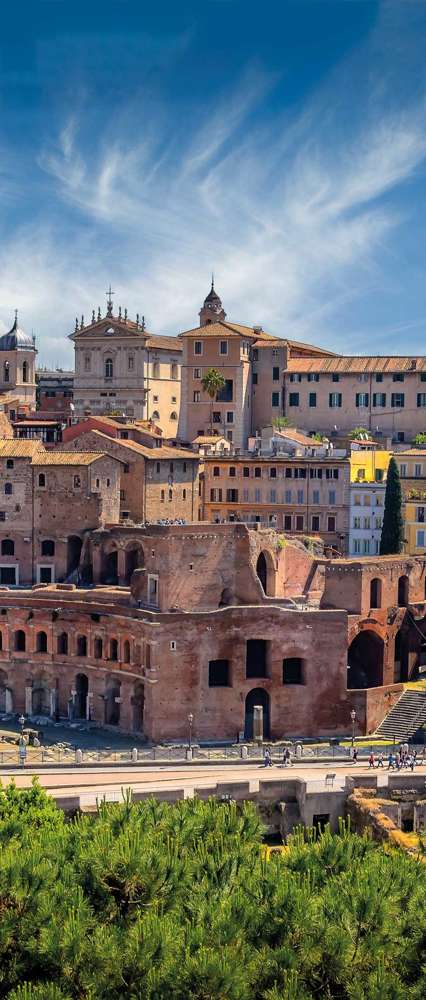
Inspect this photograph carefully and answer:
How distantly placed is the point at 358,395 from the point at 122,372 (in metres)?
15.6

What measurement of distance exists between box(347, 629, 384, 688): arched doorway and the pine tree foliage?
27.8m

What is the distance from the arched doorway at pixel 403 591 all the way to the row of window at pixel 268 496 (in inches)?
549

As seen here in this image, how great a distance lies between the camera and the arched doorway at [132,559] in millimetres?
72938

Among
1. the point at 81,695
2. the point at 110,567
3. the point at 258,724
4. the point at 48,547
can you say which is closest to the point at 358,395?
the point at 110,567

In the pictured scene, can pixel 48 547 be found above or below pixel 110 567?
above

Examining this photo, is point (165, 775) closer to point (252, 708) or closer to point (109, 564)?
point (252, 708)

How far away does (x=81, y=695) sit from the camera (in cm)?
6888

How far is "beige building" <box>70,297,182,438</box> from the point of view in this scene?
99312 millimetres

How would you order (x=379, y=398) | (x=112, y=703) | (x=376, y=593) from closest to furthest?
Result: 1. (x=112, y=703)
2. (x=376, y=593)
3. (x=379, y=398)

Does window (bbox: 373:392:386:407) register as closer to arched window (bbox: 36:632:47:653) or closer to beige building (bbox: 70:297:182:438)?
beige building (bbox: 70:297:182:438)

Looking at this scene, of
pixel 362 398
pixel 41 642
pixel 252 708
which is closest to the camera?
pixel 252 708

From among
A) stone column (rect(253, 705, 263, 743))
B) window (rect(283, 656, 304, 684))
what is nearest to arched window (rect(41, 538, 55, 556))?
window (rect(283, 656, 304, 684))

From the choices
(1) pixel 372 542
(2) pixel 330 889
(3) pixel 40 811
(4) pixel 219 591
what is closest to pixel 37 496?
(4) pixel 219 591

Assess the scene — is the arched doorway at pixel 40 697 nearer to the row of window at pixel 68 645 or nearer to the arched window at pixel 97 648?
the row of window at pixel 68 645
